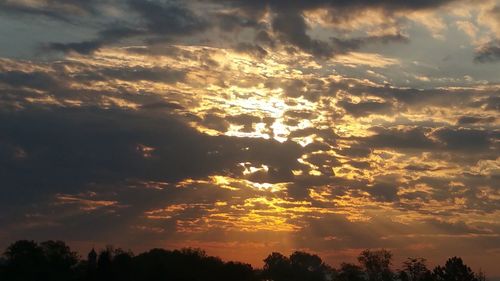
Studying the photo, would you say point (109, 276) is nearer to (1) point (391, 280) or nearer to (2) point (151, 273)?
(2) point (151, 273)

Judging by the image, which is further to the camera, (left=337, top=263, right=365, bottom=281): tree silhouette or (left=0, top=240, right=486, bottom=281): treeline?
(left=337, top=263, right=365, bottom=281): tree silhouette

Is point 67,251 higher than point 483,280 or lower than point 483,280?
higher

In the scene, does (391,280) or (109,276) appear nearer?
(109,276)

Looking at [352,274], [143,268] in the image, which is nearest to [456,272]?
[352,274]

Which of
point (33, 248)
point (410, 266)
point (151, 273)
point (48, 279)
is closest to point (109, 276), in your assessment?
point (151, 273)

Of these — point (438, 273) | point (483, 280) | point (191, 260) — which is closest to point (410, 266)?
point (438, 273)

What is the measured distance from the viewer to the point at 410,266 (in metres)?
165

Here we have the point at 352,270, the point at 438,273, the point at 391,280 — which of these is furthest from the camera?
the point at 352,270

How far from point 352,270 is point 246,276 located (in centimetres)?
5429

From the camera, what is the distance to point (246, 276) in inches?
5802

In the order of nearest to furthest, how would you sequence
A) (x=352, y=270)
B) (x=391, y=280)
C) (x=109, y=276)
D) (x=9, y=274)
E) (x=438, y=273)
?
(x=109, y=276) < (x=9, y=274) < (x=438, y=273) < (x=391, y=280) < (x=352, y=270)

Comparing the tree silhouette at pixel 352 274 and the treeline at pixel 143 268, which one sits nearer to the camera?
the treeline at pixel 143 268

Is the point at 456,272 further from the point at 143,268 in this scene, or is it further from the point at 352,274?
the point at 143,268

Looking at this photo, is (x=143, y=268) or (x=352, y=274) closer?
(x=143, y=268)
